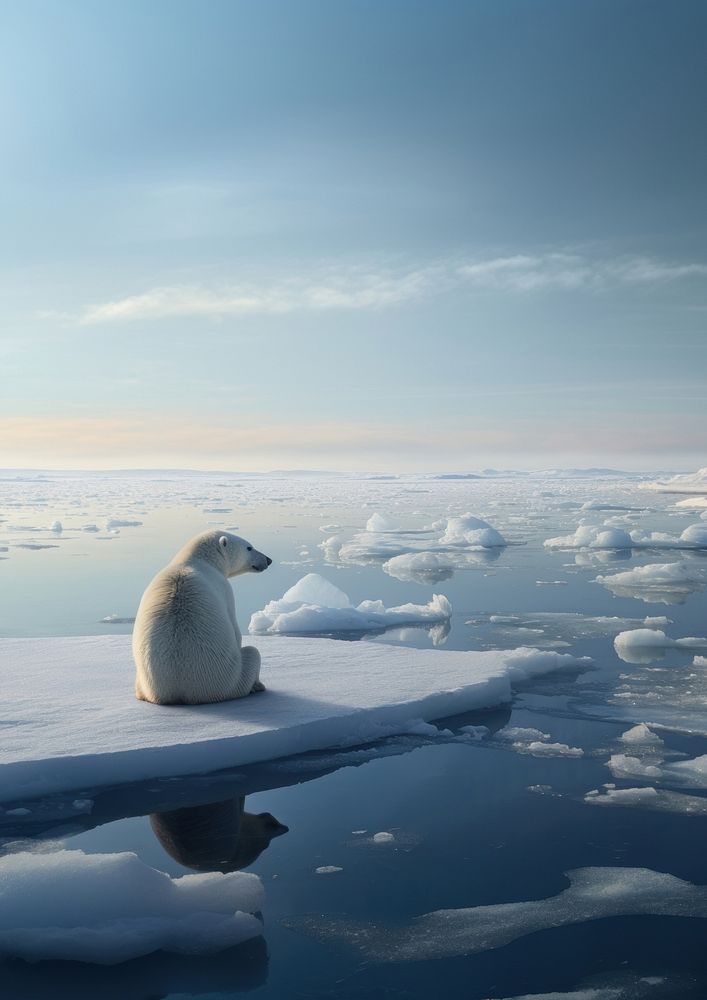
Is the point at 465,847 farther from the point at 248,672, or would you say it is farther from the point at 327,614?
the point at 327,614

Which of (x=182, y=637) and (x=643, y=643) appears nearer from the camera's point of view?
(x=182, y=637)

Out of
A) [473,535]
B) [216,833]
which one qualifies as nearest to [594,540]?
[473,535]

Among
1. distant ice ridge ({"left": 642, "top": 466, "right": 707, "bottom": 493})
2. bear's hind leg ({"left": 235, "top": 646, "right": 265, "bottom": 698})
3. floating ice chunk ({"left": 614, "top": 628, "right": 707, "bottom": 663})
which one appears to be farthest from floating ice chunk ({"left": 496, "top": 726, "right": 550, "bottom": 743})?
distant ice ridge ({"left": 642, "top": 466, "right": 707, "bottom": 493})

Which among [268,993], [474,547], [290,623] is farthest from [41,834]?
[474,547]

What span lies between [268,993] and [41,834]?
4.92 feet

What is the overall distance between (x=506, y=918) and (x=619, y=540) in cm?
1605

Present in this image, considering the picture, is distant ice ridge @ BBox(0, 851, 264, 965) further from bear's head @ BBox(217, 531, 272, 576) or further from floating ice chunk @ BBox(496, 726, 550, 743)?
bear's head @ BBox(217, 531, 272, 576)

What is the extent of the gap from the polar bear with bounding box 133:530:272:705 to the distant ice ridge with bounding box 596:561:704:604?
26.1 feet

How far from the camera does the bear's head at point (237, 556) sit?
5.60 metres

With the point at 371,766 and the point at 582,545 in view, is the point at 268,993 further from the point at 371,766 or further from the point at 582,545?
the point at 582,545

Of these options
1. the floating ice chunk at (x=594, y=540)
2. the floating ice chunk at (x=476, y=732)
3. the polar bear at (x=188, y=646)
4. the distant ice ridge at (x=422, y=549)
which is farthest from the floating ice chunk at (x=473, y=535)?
the polar bear at (x=188, y=646)

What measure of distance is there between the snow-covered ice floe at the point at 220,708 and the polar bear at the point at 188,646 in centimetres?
9

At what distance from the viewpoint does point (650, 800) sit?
3.85m

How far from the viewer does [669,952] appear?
8.57 feet
